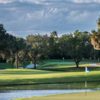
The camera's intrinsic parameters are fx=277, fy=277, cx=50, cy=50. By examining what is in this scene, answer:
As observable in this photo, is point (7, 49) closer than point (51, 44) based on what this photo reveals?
Yes

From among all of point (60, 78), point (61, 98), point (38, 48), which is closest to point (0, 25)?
point (38, 48)

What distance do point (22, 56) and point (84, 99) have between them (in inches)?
1578

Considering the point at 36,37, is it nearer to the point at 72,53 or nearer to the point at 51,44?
the point at 51,44

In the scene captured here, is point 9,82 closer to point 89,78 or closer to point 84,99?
point 89,78

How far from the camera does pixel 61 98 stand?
1390 cm

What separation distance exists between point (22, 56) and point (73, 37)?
1040 centimetres

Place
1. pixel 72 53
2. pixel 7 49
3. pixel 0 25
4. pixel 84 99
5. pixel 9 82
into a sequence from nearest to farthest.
Answer: pixel 84 99, pixel 9 82, pixel 0 25, pixel 7 49, pixel 72 53

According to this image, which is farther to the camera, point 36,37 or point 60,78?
point 36,37

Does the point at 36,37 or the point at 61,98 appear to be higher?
the point at 36,37

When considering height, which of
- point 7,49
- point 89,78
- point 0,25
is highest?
point 0,25

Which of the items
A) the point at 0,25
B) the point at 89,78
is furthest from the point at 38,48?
the point at 89,78

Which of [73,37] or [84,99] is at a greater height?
[73,37]

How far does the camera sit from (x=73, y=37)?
2089 inches

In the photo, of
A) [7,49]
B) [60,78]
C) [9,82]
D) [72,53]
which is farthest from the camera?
[72,53]
